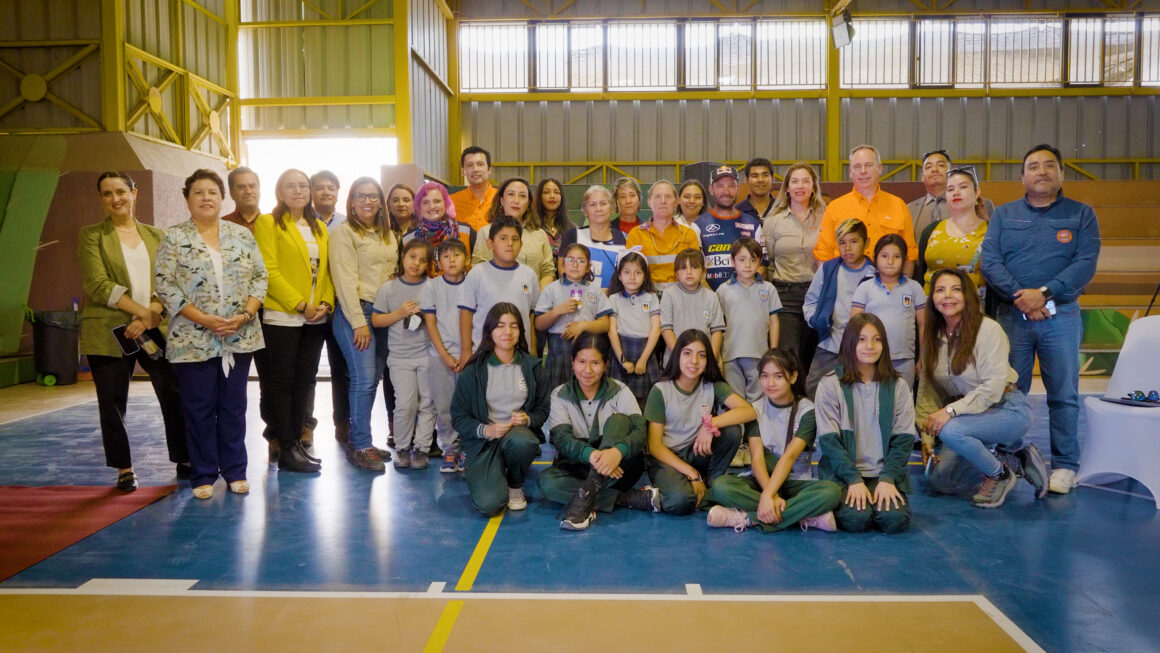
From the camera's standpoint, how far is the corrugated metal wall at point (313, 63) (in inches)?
540

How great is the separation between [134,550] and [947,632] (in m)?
3.35

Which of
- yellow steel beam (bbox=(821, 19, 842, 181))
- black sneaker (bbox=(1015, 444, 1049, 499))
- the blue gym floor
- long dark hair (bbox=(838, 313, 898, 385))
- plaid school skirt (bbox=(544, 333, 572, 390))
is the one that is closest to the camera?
the blue gym floor

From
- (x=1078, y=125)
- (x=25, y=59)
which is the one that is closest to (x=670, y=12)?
(x=1078, y=125)

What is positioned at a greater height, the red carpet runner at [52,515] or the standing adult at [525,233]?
the standing adult at [525,233]

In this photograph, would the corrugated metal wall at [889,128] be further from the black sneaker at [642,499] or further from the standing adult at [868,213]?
the black sneaker at [642,499]

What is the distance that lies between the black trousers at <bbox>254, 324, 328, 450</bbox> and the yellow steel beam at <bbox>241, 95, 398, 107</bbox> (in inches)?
378

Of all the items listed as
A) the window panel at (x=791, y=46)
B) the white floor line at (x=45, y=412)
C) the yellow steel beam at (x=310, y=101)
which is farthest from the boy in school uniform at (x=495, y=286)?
the window panel at (x=791, y=46)

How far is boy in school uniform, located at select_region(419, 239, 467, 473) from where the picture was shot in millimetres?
4746

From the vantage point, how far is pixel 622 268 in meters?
4.62

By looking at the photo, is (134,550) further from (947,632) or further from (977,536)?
(977,536)

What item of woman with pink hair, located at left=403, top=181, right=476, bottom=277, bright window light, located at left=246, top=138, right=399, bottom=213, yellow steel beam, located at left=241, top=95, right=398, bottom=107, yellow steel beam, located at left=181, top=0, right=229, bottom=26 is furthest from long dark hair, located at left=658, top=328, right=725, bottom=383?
yellow steel beam, located at left=181, top=0, right=229, bottom=26

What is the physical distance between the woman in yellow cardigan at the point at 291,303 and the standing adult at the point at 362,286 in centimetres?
12

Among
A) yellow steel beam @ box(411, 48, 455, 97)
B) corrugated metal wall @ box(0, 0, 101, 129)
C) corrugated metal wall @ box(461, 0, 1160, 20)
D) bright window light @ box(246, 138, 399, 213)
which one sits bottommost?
bright window light @ box(246, 138, 399, 213)

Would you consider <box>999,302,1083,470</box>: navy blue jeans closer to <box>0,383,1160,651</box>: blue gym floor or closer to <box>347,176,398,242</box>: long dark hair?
<box>0,383,1160,651</box>: blue gym floor
